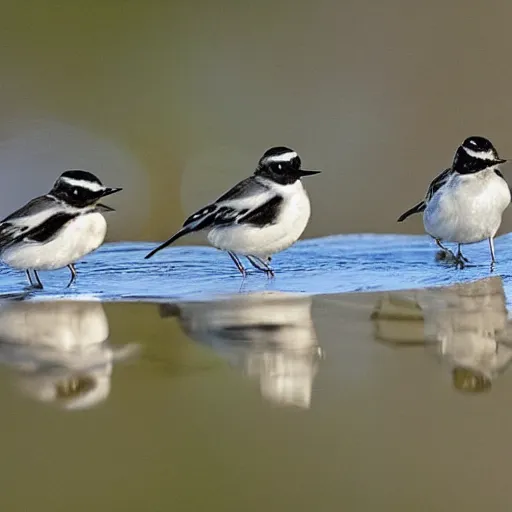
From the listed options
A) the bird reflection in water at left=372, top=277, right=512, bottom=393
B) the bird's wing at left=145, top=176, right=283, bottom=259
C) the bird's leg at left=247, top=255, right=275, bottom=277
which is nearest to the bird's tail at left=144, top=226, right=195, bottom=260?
the bird's wing at left=145, top=176, right=283, bottom=259

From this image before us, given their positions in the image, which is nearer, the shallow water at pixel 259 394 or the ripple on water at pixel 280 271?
the shallow water at pixel 259 394

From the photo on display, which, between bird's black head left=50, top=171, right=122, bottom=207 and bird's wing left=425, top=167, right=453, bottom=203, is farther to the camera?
bird's wing left=425, top=167, right=453, bottom=203

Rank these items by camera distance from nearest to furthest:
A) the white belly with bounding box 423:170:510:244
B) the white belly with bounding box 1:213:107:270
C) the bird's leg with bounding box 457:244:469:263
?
the white belly with bounding box 1:213:107:270 < the white belly with bounding box 423:170:510:244 < the bird's leg with bounding box 457:244:469:263

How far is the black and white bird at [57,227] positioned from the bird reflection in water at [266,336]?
21cm

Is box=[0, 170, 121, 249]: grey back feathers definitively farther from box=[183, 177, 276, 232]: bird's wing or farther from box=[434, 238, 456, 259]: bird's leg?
box=[434, 238, 456, 259]: bird's leg

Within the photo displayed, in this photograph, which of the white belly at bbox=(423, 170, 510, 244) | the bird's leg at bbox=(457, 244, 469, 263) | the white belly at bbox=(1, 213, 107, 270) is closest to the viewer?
the white belly at bbox=(1, 213, 107, 270)

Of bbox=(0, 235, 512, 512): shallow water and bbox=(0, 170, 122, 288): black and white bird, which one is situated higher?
bbox=(0, 170, 122, 288): black and white bird

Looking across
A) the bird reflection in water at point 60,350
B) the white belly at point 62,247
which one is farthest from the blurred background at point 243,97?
the bird reflection in water at point 60,350

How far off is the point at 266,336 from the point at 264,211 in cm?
34

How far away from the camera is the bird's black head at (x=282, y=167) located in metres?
1.49

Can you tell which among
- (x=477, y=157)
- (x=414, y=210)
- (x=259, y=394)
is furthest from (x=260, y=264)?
(x=259, y=394)

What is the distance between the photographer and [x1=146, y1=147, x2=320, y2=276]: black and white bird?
146 cm

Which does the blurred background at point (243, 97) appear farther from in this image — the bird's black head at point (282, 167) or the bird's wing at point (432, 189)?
the bird's black head at point (282, 167)

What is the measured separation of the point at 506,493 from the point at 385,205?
3.28 ft
